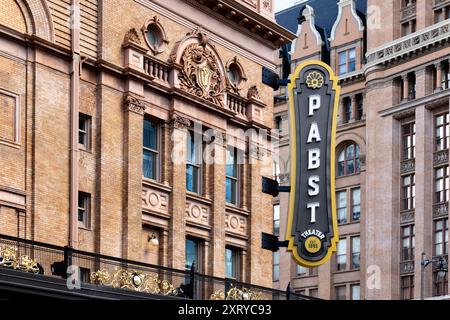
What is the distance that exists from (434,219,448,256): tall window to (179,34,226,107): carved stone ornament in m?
44.2

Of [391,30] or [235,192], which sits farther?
[391,30]

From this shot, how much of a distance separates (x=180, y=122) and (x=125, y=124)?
8.17ft

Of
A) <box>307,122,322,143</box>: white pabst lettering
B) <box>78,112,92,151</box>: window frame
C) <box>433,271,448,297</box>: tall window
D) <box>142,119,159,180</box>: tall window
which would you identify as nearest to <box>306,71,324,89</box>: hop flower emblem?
<box>307,122,322,143</box>: white pabst lettering

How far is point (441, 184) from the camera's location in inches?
3199

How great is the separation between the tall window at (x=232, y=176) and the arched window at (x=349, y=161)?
49.3m

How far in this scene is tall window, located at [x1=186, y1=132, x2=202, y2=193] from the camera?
1495 inches

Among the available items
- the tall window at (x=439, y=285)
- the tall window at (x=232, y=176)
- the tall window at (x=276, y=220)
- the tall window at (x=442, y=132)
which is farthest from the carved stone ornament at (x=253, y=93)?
the tall window at (x=276, y=220)

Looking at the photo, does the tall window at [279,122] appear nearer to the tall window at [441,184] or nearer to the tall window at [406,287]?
the tall window at [441,184]

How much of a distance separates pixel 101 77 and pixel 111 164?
242 centimetres

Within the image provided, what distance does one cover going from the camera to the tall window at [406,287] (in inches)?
3248

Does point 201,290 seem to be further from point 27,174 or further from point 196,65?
point 196,65

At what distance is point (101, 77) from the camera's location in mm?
34469
